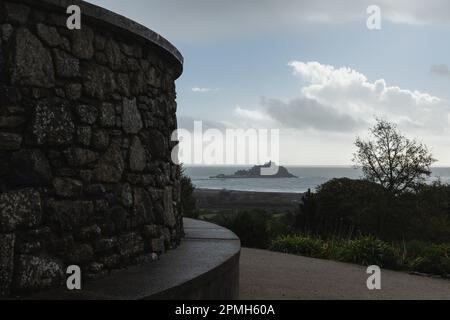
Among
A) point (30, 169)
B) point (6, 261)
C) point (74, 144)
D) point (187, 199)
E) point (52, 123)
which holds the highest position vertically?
point (52, 123)

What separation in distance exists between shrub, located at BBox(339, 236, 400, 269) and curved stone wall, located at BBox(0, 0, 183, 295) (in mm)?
5996

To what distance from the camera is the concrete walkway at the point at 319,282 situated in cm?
697

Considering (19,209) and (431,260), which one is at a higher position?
(19,209)

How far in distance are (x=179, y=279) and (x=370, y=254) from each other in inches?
269

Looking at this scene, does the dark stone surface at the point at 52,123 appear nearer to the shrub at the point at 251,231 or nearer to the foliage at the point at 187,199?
the shrub at the point at 251,231

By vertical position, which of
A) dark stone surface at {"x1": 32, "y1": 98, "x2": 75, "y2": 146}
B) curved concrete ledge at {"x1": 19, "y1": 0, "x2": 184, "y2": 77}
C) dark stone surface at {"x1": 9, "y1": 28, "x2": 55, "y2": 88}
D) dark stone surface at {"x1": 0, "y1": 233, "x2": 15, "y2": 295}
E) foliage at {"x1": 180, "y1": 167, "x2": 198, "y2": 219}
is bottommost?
foliage at {"x1": 180, "y1": 167, "x2": 198, "y2": 219}

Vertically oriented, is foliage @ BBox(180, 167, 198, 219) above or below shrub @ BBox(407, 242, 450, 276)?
above

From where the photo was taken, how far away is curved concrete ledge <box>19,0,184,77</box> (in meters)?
3.95

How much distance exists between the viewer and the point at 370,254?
1017 centimetres

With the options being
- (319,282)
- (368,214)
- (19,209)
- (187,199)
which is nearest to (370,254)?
(319,282)

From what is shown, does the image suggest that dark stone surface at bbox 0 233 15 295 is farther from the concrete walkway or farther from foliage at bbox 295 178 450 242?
foliage at bbox 295 178 450 242

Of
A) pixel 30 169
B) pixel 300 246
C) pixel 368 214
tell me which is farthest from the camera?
pixel 368 214

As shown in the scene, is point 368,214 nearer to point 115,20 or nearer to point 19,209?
point 115,20

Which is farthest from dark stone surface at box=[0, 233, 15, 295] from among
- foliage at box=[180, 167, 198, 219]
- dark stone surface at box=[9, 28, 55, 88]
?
foliage at box=[180, 167, 198, 219]
